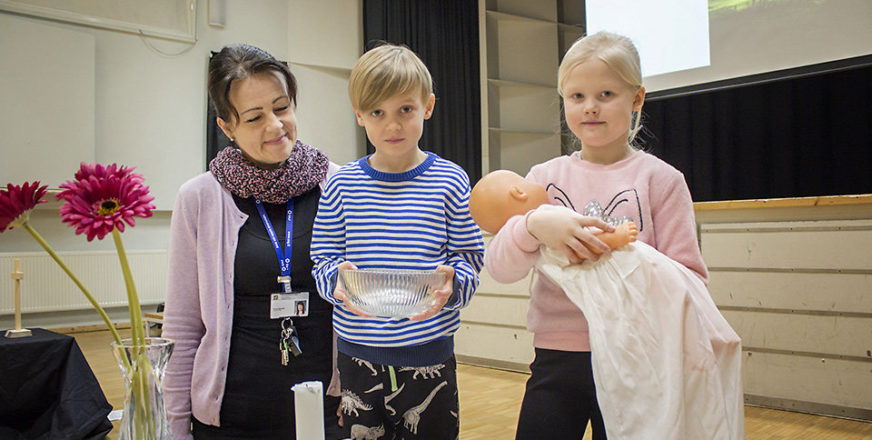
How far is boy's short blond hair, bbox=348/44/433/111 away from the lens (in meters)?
1.08

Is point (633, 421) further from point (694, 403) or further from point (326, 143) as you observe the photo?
point (326, 143)

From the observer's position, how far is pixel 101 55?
6195 millimetres

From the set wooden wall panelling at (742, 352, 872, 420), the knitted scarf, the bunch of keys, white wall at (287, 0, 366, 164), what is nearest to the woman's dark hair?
the knitted scarf

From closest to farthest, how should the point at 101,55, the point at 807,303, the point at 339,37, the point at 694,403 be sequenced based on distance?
the point at 694,403 < the point at 807,303 < the point at 101,55 < the point at 339,37

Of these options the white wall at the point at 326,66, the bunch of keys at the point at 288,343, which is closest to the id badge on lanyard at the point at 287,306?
the bunch of keys at the point at 288,343

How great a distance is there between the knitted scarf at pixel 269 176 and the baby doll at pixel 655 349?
30.6 inches

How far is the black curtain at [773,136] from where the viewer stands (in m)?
4.31

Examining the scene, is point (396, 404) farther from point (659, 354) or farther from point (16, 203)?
point (16, 203)

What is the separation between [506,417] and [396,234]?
7.80ft

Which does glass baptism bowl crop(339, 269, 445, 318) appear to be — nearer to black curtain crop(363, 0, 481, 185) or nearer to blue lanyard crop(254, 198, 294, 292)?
blue lanyard crop(254, 198, 294, 292)

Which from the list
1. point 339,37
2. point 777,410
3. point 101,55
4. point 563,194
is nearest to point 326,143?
point 339,37

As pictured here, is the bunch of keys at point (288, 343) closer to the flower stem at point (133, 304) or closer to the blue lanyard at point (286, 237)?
the blue lanyard at point (286, 237)

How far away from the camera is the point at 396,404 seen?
1114 millimetres

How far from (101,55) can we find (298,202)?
19.0ft
